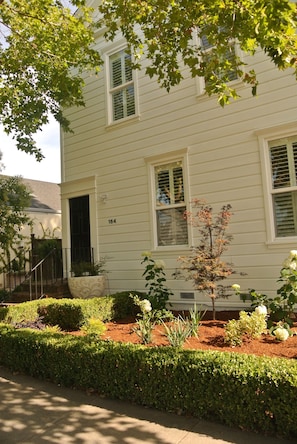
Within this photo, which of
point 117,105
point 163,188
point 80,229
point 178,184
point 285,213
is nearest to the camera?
point 285,213

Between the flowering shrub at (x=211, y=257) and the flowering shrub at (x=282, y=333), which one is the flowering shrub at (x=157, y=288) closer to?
the flowering shrub at (x=211, y=257)

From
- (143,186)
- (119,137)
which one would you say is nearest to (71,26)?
(119,137)

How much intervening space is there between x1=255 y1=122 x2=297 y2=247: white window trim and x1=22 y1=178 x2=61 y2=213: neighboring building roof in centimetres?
1200

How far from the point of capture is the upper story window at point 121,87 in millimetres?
8883

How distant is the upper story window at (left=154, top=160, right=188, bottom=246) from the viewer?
301 inches

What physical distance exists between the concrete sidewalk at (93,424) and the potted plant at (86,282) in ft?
13.5

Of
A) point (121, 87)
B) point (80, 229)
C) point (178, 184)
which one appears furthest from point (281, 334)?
point (121, 87)

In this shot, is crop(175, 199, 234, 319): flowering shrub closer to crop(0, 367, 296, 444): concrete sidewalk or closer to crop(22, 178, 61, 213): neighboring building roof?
crop(0, 367, 296, 444): concrete sidewalk

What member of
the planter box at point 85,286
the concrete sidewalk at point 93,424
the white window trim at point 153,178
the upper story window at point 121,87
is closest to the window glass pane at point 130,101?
the upper story window at point 121,87

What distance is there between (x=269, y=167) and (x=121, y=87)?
4688 millimetres

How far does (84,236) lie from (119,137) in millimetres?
2879

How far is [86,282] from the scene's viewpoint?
797 centimetres

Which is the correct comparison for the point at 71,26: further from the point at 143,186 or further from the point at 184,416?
the point at 184,416

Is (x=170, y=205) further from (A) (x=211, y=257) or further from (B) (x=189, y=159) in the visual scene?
(A) (x=211, y=257)
